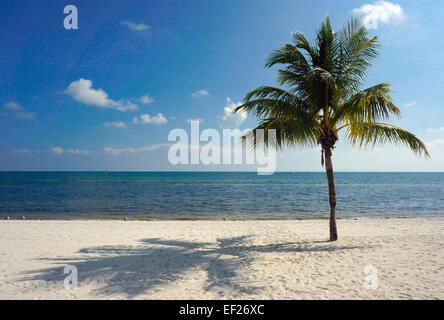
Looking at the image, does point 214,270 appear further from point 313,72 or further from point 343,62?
point 343,62

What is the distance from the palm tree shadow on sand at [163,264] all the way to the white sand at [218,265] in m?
0.02

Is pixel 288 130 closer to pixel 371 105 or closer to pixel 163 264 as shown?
pixel 371 105

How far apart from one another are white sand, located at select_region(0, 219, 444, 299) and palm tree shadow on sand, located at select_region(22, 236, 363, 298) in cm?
2

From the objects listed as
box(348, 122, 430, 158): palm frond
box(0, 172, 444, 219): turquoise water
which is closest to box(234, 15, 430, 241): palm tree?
box(348, 122, 430, 158): palm frond

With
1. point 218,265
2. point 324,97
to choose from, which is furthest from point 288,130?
point 218,265

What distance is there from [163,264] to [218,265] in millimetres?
1523

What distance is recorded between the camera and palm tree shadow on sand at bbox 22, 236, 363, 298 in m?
5.13

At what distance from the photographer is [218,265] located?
637cm

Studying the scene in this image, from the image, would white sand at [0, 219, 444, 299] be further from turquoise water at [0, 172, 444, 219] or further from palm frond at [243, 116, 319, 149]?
turquoise water at [0, 172, 444, 219]

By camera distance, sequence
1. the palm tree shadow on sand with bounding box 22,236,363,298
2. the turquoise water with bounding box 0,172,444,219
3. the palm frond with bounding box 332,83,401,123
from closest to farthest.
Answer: the palm tree shadow on sand with bounding box 22,236,363,298
the palm frond with bounding box 332,83,401,123
the turquoise water with bounding box 0,172,444,219

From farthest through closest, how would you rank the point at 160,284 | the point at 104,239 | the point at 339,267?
the point at 104,239
the point at 339,267
the point at 160,284
